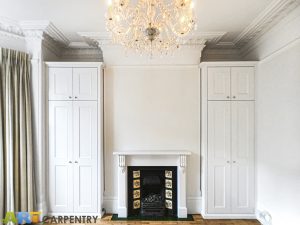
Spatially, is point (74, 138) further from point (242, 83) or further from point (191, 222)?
point (242, 83)

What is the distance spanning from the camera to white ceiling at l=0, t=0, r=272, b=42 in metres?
2.64

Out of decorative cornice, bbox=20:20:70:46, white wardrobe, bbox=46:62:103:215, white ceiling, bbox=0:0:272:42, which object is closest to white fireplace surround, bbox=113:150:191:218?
white wardrobe, bbox=46:62:103:215

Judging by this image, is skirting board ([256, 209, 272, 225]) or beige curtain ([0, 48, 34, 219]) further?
skirting board ([256, 209, 272, 225])

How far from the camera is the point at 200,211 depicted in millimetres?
3770

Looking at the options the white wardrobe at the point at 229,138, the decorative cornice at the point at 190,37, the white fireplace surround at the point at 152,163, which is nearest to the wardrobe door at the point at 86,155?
the white fireplace surround at the point at 152,163

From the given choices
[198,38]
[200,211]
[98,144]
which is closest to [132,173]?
[98,144]

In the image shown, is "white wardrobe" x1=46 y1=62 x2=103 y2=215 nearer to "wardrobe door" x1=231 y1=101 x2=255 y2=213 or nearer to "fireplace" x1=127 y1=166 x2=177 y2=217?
"fireplace" x1=127 y1=166 x2=177 y2=217

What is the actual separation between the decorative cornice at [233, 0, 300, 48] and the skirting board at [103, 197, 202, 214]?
8.96ft

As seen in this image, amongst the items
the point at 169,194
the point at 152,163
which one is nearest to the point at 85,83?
the point at 152,163

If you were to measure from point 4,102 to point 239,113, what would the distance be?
3396 millimetres

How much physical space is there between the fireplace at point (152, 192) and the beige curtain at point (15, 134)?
58.9 inches

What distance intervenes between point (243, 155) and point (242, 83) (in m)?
1.13

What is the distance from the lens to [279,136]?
2912 mm

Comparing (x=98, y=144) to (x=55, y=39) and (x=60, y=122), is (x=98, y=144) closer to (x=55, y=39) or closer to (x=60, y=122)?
(x=60, y=122)
